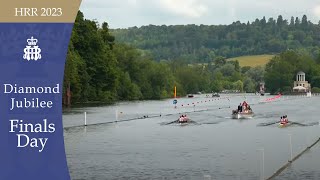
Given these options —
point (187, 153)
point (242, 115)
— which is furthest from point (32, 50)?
point (242, 115)

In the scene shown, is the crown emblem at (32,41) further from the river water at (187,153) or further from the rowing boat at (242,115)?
the rowing boat at (242,115)

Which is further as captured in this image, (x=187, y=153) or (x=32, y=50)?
(x=187, y=153)

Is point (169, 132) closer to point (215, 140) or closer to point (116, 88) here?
point (215, 140)

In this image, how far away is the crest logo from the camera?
42.4 ft

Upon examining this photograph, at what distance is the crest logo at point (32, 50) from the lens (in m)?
12.9

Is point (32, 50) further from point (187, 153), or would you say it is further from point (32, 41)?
point (187, 153)

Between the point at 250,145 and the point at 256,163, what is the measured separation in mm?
9280

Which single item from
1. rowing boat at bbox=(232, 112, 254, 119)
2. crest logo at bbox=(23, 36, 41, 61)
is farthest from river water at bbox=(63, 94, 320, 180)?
rowing boat at bbox=(232, 112, 254, 119)

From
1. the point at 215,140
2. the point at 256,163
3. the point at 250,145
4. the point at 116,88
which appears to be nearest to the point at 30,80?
the point at 256,163

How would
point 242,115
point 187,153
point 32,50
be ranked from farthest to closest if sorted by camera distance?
point 242,115 → point 187,153 → point 32,50

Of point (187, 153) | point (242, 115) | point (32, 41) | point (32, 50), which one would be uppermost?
point (32, 41)

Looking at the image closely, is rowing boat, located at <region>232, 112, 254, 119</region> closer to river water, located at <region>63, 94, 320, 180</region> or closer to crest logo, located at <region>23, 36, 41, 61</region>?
river water, located at <region>63, 94, 320, 180</region>

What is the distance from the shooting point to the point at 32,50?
12945mm

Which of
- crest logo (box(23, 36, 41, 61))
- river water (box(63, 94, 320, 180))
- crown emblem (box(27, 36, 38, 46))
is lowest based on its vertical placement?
river water (box(63, 94, 320, 180))
